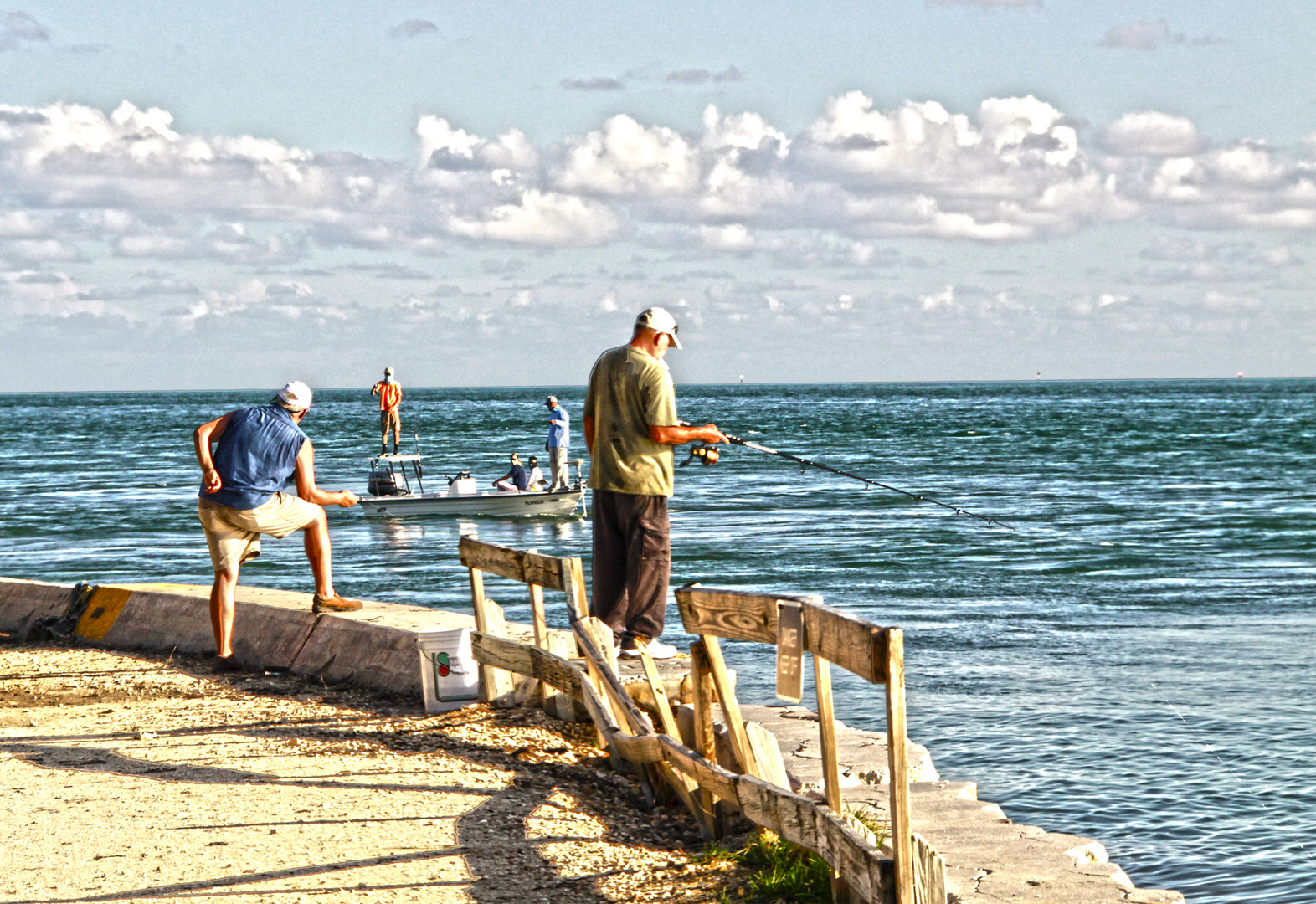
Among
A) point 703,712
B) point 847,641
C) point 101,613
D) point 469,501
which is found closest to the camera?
point 847,641

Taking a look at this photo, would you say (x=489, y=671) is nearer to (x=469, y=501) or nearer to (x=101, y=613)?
(x=101, y=613)

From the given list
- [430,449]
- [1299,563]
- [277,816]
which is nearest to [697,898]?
[277,816]

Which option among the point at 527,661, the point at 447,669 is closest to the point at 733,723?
the point at 527,661

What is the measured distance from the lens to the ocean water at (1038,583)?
7316 mm

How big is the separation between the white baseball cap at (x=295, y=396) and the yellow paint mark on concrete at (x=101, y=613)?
2720 mm

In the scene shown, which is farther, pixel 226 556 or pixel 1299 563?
pixel 1299 563

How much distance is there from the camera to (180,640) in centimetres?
913

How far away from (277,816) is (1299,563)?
15258mm

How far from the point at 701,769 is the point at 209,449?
379 centimetres

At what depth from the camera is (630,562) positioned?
22.9 ft

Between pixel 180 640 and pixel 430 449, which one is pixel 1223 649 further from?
pixel 430 449

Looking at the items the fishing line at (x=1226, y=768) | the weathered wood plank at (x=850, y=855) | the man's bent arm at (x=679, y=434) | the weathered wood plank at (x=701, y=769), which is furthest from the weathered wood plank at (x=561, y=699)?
the fishing line at (x=1226, y=768)

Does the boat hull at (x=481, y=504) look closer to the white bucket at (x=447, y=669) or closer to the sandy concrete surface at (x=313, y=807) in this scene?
the sandy concrete surface at (x=313, y=807)

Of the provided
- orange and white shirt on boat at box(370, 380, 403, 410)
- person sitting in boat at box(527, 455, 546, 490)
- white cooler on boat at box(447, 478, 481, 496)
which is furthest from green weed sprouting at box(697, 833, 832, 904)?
orange and white shirt on boat at box(370, 380, 403, 410)
